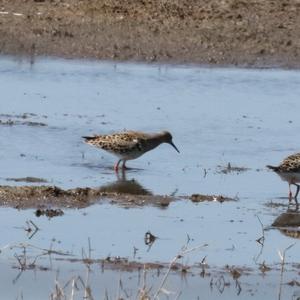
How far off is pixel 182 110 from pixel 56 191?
4.95 meters

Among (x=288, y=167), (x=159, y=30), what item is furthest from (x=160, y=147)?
(x=159, y=30)

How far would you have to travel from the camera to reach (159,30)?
71.9 feet

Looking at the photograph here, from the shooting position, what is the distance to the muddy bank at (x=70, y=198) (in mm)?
12820

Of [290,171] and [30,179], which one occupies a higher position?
[290,171]

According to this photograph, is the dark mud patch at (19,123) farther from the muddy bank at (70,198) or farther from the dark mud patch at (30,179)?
the muddy bank at (70,198)

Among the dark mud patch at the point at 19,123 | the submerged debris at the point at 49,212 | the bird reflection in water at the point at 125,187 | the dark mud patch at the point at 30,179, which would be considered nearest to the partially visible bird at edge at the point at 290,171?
the bird reflection in water at the point at 125,187

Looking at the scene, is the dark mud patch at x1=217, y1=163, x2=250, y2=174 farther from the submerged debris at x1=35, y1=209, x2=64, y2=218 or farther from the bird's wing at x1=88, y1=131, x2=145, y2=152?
the submerged debris at x1=35, y1=209, x2=64, y2=218

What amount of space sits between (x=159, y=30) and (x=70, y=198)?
9.25 meters

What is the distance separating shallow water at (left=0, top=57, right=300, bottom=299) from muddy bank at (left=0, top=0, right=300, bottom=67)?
0.62 metres

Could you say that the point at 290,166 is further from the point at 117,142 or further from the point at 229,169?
the point at 117,142

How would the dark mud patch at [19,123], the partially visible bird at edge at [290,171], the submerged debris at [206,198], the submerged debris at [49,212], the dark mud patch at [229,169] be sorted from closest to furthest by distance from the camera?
1. the submerged debris at [49,212]
2. the submerged debris at [206,198]
3. the partially visible bird at edge at [290,171]
4. the dark mud patch at [229,169]
5. the dark mud patch at [19,123]

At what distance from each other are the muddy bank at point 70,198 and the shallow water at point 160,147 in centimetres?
15

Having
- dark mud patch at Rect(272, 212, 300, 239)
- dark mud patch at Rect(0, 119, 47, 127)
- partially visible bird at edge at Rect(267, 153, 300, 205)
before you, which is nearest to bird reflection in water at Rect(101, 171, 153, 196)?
partially visible bird at edge at Rect(267, 153, 300, 205)

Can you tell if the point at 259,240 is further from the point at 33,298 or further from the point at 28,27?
the point at 28,27
